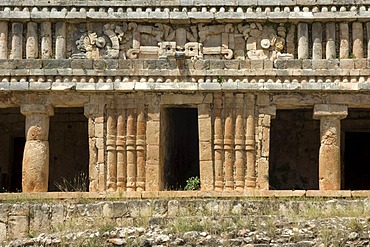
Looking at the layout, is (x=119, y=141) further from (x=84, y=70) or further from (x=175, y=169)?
(x=175, y=169)

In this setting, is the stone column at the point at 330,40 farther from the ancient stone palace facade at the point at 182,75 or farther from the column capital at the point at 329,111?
the column capital at the point at 329,111

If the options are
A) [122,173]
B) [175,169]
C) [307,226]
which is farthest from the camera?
[175,169]

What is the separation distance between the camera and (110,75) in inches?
828

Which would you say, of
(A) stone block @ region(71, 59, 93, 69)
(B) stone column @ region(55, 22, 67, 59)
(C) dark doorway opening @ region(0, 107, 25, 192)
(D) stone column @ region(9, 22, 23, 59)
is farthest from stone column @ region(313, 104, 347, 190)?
(C) dark doorway opening @ region(0, 107, 25, 192)

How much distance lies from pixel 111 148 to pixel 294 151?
6.37 meters

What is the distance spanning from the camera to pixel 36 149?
21.0 metres

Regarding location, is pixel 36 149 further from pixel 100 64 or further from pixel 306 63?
pixel 306 63

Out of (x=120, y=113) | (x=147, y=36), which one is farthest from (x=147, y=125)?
(x=147, y=36)

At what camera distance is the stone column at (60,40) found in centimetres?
2127

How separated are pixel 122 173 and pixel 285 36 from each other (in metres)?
4.80

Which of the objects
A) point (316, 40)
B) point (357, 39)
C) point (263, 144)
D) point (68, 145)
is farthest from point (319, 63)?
point (68, 145)

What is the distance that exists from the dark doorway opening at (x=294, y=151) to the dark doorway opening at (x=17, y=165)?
268 inches

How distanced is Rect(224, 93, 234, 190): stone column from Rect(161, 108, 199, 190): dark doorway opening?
1.52m

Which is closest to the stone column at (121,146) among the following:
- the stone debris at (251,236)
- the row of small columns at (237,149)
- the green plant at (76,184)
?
the row of small columns at (237,149)
